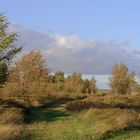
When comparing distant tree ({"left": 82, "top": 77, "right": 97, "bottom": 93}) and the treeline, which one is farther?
distant tree ({"left": 82, "top": 77, "right": 97, "bottom": 93})

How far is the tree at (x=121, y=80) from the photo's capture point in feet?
379

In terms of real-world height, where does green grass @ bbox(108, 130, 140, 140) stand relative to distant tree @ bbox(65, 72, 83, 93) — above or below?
below

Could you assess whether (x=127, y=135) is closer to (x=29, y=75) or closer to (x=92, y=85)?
(x=29, y=75)

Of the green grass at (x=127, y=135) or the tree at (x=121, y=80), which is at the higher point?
the tree at (x=121, y=80)

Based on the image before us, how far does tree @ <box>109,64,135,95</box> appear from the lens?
11544 centimetres

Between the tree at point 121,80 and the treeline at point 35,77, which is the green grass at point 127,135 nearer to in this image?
the treeline at point 35,77

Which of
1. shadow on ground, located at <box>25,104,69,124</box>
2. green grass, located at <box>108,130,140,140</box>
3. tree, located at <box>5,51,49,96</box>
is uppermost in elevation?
tree, located at <box>5,51,49,96</box>

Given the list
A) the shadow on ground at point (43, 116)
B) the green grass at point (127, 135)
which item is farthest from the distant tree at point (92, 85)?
the green grass at point (127, 135)

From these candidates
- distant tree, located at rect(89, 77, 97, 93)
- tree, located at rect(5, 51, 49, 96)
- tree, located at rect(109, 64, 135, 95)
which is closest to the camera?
tree, located at rect(5, 51, 49, 96)

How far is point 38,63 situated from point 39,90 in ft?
20.2

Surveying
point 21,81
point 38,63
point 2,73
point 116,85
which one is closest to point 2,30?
point 2,73

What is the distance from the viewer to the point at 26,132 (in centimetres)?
2323

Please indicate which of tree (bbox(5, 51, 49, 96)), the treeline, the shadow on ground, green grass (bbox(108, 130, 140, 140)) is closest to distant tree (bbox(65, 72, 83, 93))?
the treeline

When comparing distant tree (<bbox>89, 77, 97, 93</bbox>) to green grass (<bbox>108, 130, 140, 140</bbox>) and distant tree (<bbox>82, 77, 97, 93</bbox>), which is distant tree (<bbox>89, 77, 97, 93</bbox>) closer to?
distant tree (<bbox>82, 77, 97, 93</bbox>)
